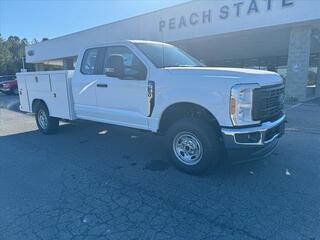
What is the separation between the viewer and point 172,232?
287cm

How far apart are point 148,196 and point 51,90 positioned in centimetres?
438

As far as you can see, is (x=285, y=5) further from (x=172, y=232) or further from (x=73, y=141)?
(x=172, y=232)

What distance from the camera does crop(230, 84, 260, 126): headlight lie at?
12.0ft

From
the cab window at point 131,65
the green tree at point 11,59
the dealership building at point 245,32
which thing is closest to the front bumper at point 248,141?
the cab window at point 131,65

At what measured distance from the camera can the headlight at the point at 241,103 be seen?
3.64 metres

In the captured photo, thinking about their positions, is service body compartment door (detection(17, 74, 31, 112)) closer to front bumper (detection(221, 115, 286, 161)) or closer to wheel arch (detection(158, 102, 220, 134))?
wheel arch (detection(158, 102, 220, 134))

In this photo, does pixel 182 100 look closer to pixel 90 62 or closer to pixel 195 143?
pixel 195 143

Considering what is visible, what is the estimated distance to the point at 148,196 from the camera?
367 centimetres

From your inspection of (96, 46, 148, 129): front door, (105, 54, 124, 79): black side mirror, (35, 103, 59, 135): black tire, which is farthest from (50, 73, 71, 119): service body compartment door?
(105, 54, 124, 79): black side mirror

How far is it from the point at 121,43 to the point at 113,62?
66 centimetres

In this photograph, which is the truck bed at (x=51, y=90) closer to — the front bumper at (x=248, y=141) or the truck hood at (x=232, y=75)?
the truck hood at (x=232, y=75)

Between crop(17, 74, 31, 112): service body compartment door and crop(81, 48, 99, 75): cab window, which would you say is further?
crop(17, 74, 31, 112): service body compartment door

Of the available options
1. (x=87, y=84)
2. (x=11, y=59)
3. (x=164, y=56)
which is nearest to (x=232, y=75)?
(x=164, y=56)

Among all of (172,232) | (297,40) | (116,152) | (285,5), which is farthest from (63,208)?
(297,40)
